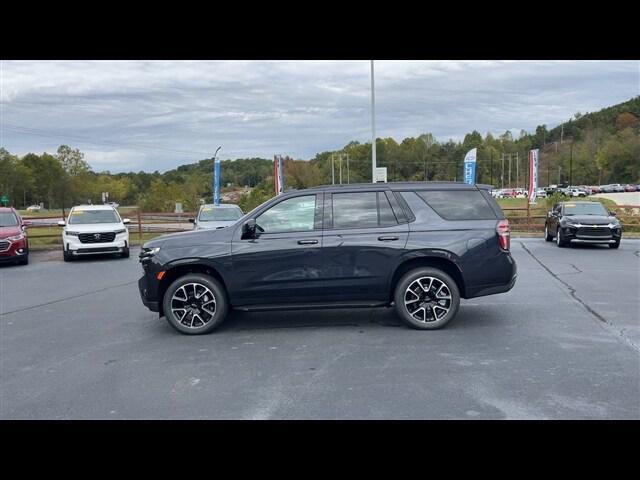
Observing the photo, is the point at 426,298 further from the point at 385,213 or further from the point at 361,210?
the point at 361,210

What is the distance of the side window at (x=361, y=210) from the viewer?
7.48m

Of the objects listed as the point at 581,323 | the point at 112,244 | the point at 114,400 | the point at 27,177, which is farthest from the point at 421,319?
the point at 27,177

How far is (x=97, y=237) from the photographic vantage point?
56.6 feet

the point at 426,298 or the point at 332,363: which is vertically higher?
the point at 426,298

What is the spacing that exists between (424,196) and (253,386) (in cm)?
364

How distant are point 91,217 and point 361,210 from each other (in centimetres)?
1334

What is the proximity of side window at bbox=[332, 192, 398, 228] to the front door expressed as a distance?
0.39 metres

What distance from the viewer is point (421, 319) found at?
24.1 ft

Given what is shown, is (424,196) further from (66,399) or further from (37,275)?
(37,275)

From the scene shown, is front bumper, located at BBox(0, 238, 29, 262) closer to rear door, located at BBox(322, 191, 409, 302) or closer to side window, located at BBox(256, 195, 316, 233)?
side window, located at BBox(256, 195, 316, 233)

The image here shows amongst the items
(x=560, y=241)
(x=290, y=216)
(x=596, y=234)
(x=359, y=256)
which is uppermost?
(x=290, y=216)

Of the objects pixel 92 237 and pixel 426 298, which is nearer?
pixel 426 298

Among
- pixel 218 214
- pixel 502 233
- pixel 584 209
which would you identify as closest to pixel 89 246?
pixel 218 214

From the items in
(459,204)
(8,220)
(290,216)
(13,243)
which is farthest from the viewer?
(8,220)
